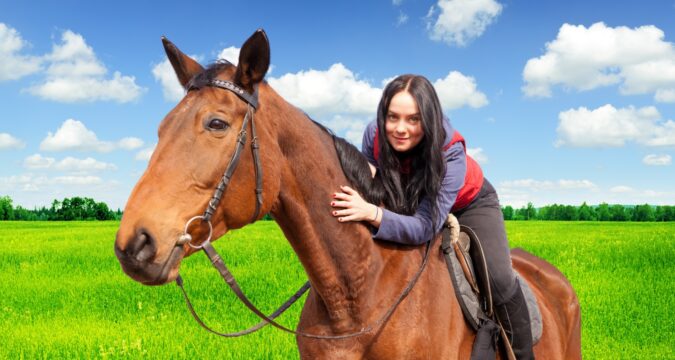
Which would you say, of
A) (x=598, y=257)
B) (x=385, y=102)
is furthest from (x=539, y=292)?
(x=598, y=257)

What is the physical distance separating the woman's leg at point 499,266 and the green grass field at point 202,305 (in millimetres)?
4062

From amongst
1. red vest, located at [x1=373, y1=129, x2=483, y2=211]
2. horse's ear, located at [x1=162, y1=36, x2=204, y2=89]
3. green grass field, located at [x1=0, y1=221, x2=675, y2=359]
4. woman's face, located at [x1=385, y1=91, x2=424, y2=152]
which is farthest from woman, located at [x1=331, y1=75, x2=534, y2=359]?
green grass field, located at [x1=0, y1=221, x2=675, y2=359]

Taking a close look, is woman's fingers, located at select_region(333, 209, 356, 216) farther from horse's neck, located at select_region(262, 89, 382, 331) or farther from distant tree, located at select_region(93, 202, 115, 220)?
distant tree, located at select_region(93, 202, 115, 220)

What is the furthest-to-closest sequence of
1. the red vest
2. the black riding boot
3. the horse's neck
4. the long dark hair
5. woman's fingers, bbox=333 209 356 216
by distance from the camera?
the black riding boot, the red vest, the long dark hair, woman's fingers, bbox=333 209 356 216, the horse's neck

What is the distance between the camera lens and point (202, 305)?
10969 mm

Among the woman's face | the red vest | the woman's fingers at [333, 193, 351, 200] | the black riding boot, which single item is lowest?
the black riding boot

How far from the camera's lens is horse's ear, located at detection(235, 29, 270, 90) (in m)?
2.88

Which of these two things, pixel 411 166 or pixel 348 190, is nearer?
pixel 348 190

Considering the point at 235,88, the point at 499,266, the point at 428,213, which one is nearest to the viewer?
the point at 235,88

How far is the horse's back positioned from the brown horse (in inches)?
69.2

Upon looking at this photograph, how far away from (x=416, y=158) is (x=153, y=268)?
195 cm

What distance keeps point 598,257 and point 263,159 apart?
61.4 ft

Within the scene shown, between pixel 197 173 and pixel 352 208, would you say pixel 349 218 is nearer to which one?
pixel 352 208

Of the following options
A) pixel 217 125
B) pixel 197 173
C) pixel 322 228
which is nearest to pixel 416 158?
pixel 322 228
